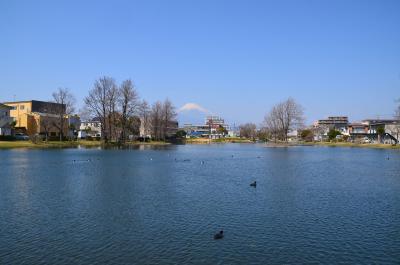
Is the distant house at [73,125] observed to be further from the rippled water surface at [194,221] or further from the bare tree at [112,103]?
the rippled water surface at [194,221]

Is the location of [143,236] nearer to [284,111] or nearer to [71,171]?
[71,171]

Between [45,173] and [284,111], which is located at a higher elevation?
[284,111]

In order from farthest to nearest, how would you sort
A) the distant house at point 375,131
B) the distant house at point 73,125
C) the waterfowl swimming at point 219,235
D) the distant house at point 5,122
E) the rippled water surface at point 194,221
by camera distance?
the distant house at point 375,131 < the distant house at point 73,125 < the distant house at point 5,122 < the waterfowl swimming at point 219,235 < the rippled water surface at point 194,221

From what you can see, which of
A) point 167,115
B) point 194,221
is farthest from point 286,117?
point 194,221

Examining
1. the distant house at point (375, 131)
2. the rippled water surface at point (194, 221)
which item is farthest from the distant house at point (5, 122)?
the distant house at point (375, 131)

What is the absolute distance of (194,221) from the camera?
17.5 meters

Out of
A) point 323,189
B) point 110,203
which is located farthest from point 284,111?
point 110,203

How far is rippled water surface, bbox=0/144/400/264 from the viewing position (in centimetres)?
1312

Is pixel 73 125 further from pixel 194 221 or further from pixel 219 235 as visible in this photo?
pixel 219 235

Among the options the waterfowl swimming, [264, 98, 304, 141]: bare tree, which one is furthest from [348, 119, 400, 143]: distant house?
the waterfowl swimming

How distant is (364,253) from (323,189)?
14.3 meters

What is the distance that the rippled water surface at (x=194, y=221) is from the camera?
1312cm

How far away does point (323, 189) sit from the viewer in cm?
2744

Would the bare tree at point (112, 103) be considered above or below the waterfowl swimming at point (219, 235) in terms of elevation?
above
